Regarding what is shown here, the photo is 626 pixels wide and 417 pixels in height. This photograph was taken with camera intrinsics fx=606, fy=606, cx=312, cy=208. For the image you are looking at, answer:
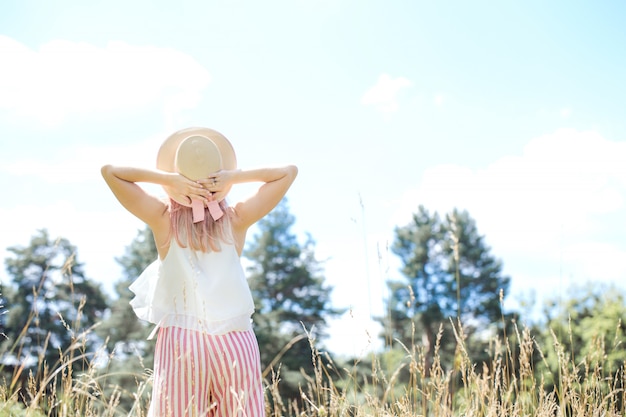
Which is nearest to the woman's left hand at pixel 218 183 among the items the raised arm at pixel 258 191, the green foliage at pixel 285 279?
the raised arm at pixel 258 191

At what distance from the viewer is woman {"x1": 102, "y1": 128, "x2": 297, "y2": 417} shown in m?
2.66

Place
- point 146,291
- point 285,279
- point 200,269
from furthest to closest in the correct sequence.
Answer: point 285,279 → point 146,291 → point 200,269

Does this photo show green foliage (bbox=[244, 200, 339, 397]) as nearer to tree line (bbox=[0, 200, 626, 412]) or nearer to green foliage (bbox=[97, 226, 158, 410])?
→ tree line (bbox=[0, 200, 626, 412])

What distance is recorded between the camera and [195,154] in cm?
296

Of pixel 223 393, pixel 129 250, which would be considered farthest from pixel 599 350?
pixel 129 250

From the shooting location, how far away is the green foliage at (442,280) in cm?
2772

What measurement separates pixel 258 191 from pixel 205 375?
93cm

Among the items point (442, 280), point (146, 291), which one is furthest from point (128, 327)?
point (146, 291)

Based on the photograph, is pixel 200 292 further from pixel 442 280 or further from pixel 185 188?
pixel 442 280

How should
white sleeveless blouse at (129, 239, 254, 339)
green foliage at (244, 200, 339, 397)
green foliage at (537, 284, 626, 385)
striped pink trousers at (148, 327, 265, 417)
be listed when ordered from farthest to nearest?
green foliage at (244, 200, 339, 397)
green foliage at (537, 284, 626, 385)
white sleeveless blouse at (129, 239, 254, 339)
striped pink trousers at (148, 327, 265, 417)

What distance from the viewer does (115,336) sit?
23.4 metres

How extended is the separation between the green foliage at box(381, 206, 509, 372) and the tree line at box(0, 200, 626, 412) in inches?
1.9

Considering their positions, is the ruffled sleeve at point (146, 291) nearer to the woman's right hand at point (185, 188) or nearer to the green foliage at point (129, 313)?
the woman's right hand at point (185, 188)

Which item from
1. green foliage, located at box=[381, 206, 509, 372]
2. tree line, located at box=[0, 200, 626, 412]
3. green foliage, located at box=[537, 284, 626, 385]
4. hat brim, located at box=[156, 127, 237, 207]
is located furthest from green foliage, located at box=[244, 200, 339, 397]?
hat brim, located at box=[156, 127, 237, 207]
